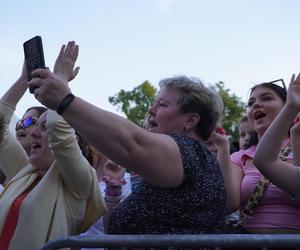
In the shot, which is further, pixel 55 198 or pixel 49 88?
pixel 55 198

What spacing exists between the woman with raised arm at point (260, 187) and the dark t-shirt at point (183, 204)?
1.65ft

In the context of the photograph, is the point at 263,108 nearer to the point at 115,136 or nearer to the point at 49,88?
the point at 115,136

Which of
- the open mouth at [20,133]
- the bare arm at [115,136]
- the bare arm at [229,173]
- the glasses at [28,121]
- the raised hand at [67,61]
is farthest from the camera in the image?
the open mouth at [20,133]

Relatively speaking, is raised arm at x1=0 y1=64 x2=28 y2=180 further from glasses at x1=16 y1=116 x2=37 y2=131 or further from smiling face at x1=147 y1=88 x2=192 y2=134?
smiling face at x1=147 y1=88 x2=192 y2=134

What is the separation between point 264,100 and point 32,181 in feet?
5.14

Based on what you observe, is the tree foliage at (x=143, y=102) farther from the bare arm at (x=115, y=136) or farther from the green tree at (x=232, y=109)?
the bare arm at (x=115, y=136)

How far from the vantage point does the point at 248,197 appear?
8.66 ft

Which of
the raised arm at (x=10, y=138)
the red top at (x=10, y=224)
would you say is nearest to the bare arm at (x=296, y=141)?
the red top at (x=10, y=224)

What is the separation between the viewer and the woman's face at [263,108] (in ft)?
9.62

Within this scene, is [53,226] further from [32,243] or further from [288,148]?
[288,148]

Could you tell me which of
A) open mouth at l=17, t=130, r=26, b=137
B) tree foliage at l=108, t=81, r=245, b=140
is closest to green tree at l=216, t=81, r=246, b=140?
tree foliage at l=108, t=81, r=245, b=140

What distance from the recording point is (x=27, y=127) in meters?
3.43

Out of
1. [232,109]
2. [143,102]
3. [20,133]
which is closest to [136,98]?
[143,102]

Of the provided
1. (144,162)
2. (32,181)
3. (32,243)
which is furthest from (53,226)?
(144,162)
